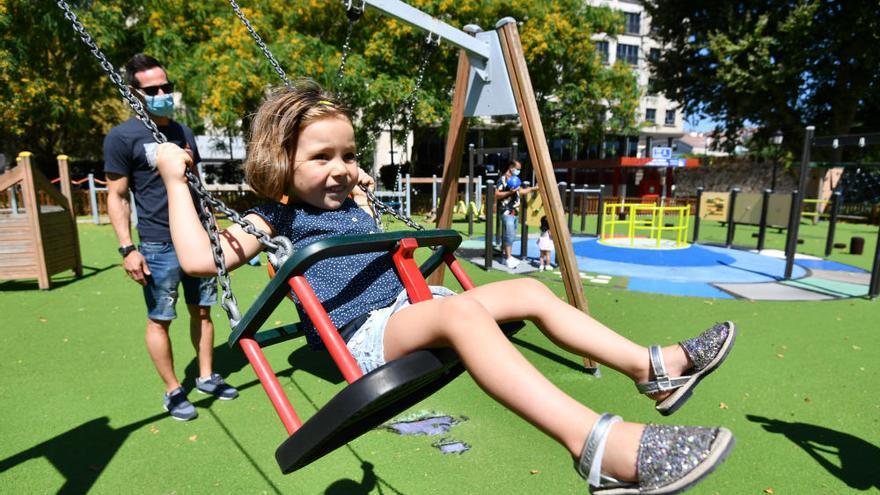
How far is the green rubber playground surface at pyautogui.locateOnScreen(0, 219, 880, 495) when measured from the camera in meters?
2.50

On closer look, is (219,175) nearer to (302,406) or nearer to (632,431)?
(302,406)

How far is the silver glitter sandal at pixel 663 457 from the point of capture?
1.15m

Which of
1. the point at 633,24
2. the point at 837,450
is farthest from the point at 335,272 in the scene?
the point at 633,24

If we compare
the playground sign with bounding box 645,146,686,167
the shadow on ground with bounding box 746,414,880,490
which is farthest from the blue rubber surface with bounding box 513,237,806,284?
the playground sign with bounding box 645,146,686,167

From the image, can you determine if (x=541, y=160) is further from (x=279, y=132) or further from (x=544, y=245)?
(x=544, y=245)

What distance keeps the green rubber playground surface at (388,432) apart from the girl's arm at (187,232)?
1276 millimetres

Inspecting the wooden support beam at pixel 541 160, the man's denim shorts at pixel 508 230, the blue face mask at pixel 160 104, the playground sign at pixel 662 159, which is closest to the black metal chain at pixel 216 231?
the blue face mask at pixel 160 104

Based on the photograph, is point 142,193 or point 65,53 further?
point 65,53

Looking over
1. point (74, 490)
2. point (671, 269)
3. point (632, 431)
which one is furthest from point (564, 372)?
point (671, 269)

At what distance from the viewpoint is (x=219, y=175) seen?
2262cm

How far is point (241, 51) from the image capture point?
13156 mm

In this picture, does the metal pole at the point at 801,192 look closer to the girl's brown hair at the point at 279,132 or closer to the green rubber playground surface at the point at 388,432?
the green rubber playground surface at the point at 388,432

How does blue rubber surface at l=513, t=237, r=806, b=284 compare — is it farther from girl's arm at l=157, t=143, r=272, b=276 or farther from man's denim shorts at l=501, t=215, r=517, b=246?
girl's arm at l=157, t=143, r=272, b=276

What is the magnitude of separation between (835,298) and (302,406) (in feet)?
21.0
